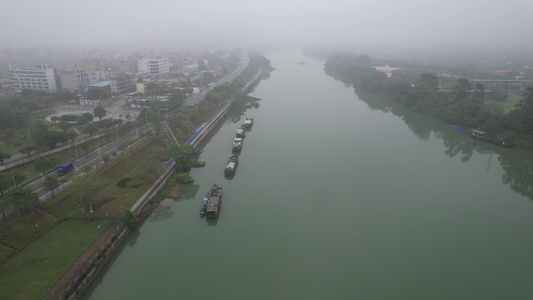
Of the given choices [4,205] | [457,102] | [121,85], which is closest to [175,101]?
[121,85]

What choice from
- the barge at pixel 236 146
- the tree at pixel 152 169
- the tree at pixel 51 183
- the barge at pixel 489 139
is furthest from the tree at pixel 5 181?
the barge at pixel 489 139

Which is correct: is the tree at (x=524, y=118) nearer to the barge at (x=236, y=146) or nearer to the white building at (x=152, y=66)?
the barge at (x=236, y=146)

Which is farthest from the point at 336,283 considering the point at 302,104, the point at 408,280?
the point at 302,104

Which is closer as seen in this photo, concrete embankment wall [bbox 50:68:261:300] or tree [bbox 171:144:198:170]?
concrete embankment wall [bbox 50:68:261:300]

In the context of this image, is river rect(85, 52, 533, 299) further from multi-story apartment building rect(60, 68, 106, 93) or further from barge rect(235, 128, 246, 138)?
multi-story apartment building rect(60, 68, 106, 93)

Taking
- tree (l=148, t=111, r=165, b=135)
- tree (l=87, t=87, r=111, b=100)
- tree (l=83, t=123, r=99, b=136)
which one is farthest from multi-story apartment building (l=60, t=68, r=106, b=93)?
tree (l=148, t=111, r=165, b=135)

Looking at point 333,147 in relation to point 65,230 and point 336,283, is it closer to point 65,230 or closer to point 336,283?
point 336,283
